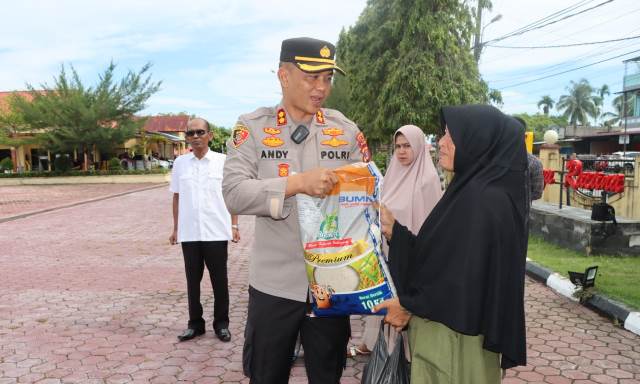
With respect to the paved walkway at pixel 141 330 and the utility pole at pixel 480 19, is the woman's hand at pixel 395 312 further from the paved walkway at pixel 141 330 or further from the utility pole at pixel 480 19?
the utility pole at pixel 480 19

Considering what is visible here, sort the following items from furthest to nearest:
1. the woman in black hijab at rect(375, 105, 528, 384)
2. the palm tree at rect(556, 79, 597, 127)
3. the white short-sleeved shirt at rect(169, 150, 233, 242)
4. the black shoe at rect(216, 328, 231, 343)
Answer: the palm tree at rect(556, 79, 597, 127)
the black shoe at rect(216, 328, 231, 343)
the white short-sleeved shirt at rect(169, 150, 233, 242)
the woman in black hijab at rect(375, 105, 528, 384)

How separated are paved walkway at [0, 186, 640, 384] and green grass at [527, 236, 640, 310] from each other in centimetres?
44

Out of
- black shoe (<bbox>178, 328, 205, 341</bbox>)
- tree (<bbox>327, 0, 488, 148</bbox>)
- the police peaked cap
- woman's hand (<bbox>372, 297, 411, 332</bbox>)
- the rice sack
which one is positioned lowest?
black shoe (<bbox>178, 328, 205, 341</bbox>)

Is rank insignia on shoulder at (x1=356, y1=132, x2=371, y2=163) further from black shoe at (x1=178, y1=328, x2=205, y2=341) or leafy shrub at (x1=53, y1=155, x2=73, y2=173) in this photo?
leafy shrub at (x1=53, y1=155, x2=73, y2=173)

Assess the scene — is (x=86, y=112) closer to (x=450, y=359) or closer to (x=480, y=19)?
A: (x=480, y=19)

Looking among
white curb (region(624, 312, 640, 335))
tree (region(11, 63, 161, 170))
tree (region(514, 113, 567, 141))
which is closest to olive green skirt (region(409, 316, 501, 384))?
white curb (region(624, 312, 640, 335))

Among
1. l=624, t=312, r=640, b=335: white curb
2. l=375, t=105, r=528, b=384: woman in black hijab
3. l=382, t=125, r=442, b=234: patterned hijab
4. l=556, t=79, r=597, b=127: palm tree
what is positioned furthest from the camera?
l=556, t=79, r=597, b=127: palm tree

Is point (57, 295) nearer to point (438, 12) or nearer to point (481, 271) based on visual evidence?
point (481, 271)

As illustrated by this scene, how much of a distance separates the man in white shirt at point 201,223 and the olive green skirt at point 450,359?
9.26 ft

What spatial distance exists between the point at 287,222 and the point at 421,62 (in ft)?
61.0

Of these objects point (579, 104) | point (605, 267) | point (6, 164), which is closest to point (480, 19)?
point (605, 267)

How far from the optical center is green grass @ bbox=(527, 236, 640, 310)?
18.0ft

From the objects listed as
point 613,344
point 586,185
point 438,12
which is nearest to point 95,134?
point 438,12

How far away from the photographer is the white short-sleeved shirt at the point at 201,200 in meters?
4.36
